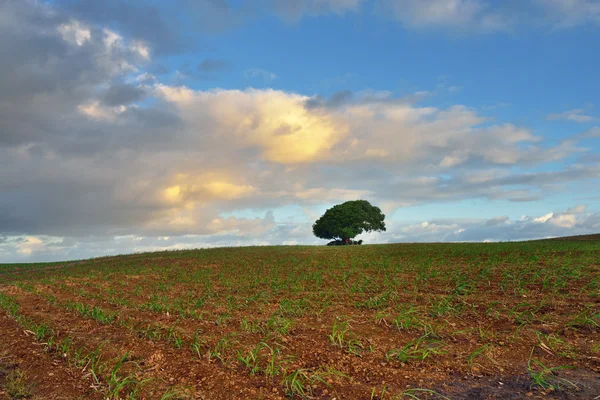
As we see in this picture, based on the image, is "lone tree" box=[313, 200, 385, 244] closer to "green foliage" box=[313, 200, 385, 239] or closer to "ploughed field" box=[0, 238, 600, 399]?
"green foliage" box=[313, 200, 385, 239]

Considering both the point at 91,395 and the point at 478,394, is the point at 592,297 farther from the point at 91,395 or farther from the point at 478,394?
the point at 91,395

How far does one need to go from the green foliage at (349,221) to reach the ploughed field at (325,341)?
5198cm

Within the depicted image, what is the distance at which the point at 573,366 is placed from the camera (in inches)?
280

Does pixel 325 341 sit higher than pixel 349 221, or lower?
lower

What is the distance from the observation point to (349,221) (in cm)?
6906

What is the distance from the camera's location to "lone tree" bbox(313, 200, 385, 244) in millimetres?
68812

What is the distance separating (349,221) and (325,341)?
2405 inches

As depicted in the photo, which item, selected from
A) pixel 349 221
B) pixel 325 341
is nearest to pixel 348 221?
pixel 349 221

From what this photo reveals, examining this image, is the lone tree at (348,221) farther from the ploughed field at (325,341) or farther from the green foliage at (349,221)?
the ploughed field at (325,341)

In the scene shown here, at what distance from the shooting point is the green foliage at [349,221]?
226ft

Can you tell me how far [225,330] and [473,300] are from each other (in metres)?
7.45

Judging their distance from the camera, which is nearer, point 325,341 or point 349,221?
point 325,341

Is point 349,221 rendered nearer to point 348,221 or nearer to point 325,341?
point 348,221

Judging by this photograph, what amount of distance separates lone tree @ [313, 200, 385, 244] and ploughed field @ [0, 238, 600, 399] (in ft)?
171
